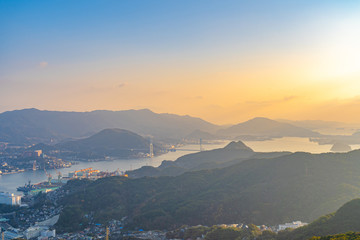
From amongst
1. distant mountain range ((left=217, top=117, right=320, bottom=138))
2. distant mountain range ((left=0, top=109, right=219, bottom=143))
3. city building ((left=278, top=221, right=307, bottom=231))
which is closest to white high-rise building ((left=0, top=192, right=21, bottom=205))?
city building ((left=278, top=221, right=307, bottom=231))

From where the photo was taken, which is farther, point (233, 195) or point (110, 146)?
point (110, 146)

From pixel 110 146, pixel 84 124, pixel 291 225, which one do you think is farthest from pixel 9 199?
pixel 84 124

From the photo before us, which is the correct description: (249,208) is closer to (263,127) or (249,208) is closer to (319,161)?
(319,161)

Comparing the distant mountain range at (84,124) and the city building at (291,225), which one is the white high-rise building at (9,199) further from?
the distant mountain range at (84,124)

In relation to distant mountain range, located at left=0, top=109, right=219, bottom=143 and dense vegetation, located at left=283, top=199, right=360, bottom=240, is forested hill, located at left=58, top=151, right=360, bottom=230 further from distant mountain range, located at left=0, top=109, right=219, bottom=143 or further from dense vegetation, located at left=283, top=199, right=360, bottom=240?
distant mountain range, located at left=0, top=109, right=219, bottom=143

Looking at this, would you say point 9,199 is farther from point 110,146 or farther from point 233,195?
point 110,146
